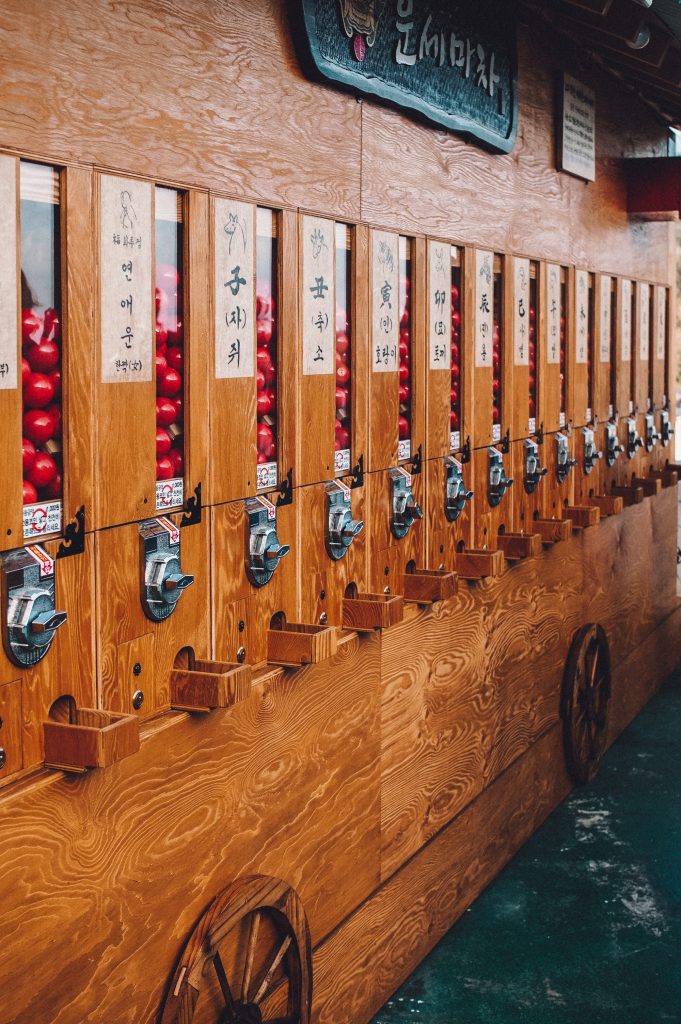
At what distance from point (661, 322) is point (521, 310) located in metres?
2.64

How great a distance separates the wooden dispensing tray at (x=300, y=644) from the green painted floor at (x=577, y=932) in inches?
55.0

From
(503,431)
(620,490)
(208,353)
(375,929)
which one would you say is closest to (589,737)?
(620,490)

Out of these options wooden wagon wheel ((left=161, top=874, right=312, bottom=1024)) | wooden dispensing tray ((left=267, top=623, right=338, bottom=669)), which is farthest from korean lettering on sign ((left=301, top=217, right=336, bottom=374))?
wooden wagon wheel ((left=161, top=874, right=312, bottom=1024))

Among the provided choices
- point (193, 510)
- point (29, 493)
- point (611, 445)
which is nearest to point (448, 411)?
point (193, 510)

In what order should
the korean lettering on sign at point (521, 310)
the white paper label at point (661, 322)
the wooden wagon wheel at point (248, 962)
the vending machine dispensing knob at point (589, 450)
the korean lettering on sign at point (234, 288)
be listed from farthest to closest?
the white paper label at point (661, 322)
the vending machine dispensing knob at point (589, 450)
the korean lettering on sign at point (521, 310)
the korean lettering on sign at point (234, 288)
the wooden wagon wheel at point (248, 962)

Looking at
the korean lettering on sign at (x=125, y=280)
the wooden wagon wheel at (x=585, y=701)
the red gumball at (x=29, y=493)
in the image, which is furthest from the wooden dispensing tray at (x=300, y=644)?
the wooden wagon wheel at (x=585, y=701)

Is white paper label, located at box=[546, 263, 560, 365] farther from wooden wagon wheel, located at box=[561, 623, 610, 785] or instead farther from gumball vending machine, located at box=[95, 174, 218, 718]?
gumball vending machine, located at box=[95, 174, 218, 718]

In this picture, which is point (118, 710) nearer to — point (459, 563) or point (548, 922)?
point (459, 563)

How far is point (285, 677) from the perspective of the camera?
10.2ft

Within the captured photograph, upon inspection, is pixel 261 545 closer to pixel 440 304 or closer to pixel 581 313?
pixel 440 304

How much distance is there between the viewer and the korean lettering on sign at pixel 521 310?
15.6ft

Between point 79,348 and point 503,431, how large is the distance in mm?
2660

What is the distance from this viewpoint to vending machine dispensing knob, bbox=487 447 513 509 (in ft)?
15.0

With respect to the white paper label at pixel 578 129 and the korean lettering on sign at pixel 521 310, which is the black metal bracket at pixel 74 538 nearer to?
the korean lettering on sign at pixel 521 310
